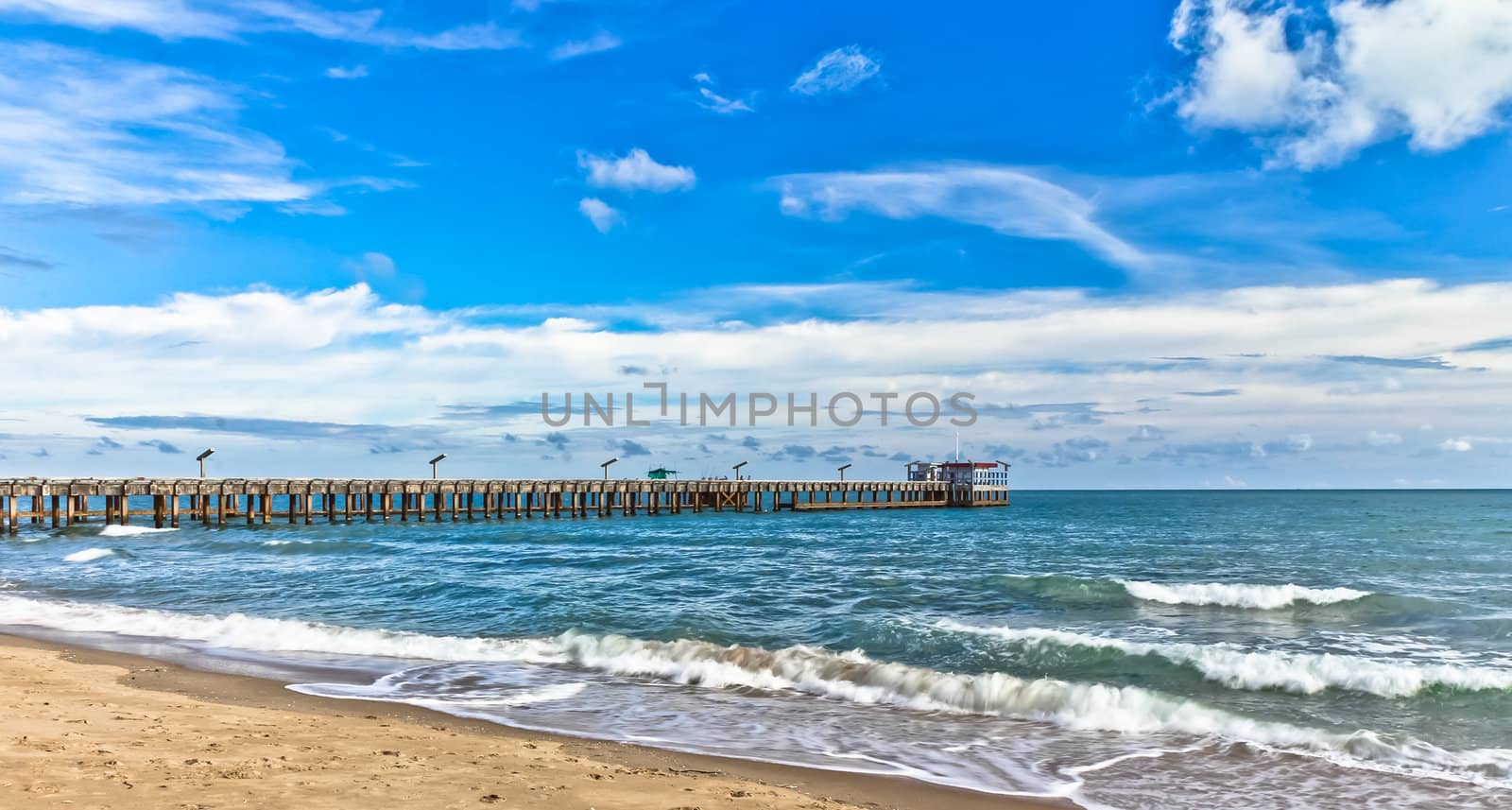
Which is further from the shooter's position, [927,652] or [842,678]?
[927,652]

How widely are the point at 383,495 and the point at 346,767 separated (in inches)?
1882

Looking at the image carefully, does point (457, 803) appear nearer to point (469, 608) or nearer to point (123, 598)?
point (469, 608)

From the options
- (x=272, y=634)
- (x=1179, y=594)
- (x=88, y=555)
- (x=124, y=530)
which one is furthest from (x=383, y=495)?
(x=1179, y=594)

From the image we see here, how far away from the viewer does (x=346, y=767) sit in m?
7.23

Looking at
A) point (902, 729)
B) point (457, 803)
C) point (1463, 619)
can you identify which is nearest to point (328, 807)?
point (457, 803)

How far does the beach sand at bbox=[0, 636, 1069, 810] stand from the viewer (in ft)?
21.1

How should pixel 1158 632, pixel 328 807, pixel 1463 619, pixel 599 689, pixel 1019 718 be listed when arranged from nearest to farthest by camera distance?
pixel 328 807
pixel 1019 718
pixel 599 689
pixel 1158 632
pixel 1463 619

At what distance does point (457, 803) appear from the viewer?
6.43 metres

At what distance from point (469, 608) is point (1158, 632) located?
12.4 meters

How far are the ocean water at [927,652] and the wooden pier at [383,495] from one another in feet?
46.8

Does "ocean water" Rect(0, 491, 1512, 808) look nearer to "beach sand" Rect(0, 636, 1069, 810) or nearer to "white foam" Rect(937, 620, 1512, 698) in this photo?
"white foam" Rect(937, 620, 1512, 698)

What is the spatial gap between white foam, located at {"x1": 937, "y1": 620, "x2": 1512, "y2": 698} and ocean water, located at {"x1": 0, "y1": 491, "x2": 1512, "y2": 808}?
4 cm

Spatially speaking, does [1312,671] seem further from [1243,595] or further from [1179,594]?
[1179,594]

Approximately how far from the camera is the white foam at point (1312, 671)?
11.2 m
